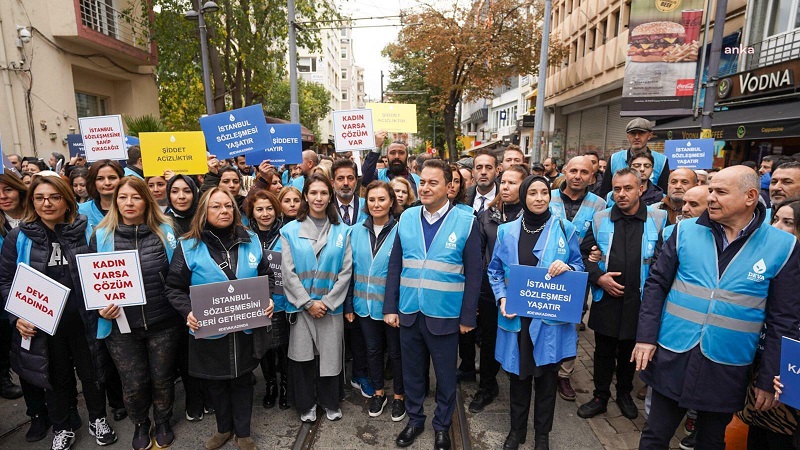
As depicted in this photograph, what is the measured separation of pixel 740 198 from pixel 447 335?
213 centimetres

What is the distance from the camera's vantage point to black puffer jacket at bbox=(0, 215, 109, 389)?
3.43 metres

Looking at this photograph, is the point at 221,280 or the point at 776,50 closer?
the point at 221,280

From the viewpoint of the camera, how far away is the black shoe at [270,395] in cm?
435

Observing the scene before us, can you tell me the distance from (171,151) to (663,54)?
13.7 m

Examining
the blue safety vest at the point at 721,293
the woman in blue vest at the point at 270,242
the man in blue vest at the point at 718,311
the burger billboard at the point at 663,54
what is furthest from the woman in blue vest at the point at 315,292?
the burger billboard at the point at 663,54

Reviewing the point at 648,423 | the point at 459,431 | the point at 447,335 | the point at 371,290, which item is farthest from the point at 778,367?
the point at 371,290

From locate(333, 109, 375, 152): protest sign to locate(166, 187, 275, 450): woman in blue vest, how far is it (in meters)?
3.37

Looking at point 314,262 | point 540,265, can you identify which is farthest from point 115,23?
point 540,265

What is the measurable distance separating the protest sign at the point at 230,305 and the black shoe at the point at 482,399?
2133 mm

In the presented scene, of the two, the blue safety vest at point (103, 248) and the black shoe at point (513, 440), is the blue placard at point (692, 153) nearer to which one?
the black shoe at point (513, 440)

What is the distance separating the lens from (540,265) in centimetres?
344

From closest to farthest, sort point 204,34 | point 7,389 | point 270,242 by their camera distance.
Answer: point 270,242, point 7,389, point 204,34

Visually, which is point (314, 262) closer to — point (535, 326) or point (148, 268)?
point (148, 268)

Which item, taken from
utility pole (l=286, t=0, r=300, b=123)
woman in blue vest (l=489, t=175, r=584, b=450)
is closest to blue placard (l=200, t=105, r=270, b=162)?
woman in blue vest (l=489, t=175, r=584, b=450)
